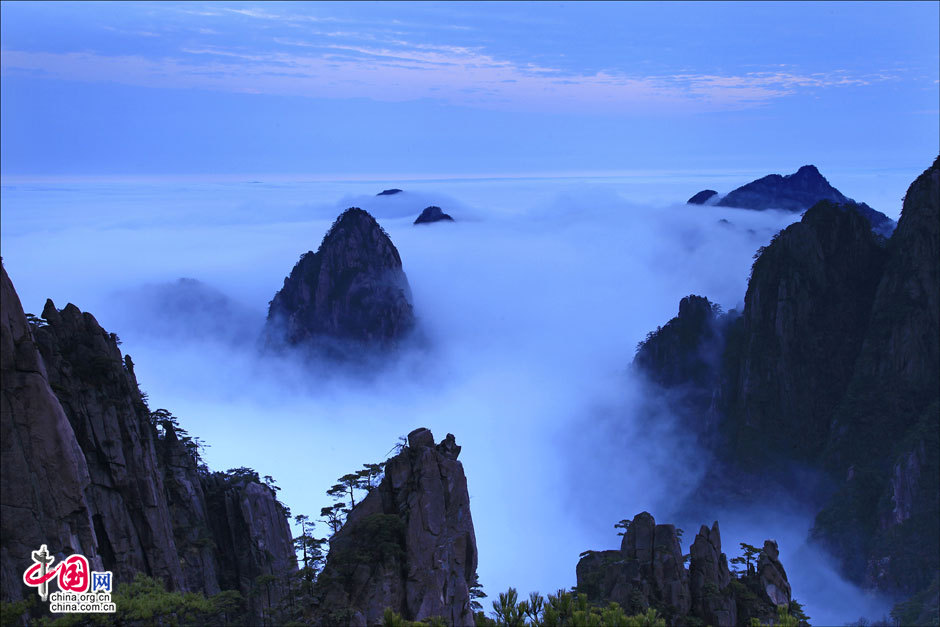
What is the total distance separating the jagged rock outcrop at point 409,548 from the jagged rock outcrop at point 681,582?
40.5 ft

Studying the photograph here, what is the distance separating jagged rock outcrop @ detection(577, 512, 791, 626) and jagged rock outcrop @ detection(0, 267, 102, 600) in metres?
34.6

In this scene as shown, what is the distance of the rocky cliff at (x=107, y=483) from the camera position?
118 ft

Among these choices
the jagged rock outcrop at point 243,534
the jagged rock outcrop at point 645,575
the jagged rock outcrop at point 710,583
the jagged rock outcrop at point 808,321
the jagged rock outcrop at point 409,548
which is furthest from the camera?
the jagged rock outcrop at point 808,321

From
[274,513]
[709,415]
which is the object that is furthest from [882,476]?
[274,513]

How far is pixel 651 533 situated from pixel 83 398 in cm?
4413

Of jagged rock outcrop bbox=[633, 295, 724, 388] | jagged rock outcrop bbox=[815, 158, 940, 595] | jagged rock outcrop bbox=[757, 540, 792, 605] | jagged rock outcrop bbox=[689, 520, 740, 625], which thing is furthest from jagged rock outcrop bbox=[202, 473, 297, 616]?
Result: jagged rock outcrop bbox=[633, 295, 724, 388]

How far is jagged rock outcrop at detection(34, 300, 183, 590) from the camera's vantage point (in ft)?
157

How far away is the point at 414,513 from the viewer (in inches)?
1779

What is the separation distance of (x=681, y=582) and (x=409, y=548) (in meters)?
23.4

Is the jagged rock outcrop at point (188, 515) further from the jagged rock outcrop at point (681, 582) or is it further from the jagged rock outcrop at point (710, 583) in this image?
the jagged rock outcrop at point (710, 583)

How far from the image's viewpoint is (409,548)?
44406 mm

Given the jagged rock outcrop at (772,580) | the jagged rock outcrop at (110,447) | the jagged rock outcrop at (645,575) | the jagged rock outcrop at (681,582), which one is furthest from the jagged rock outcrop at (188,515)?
the jagged rock outcrop at (772,580)

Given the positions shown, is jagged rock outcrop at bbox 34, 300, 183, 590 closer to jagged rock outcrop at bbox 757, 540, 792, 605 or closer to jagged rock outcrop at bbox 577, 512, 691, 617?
jagged rock outcrop at bbox 577, 512, 691, 617

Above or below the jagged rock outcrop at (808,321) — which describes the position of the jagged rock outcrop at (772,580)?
below
